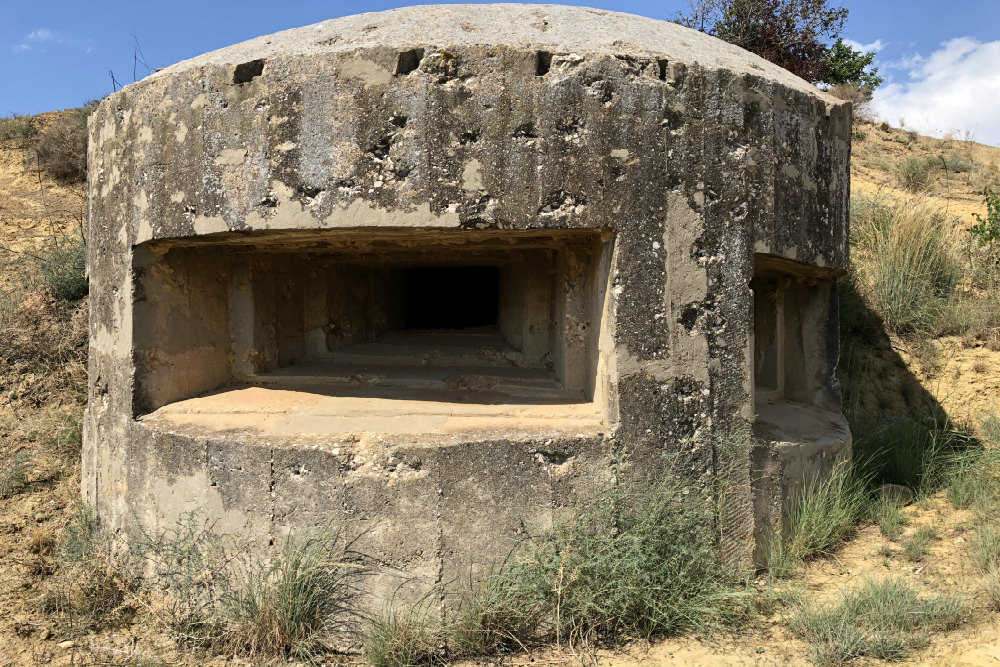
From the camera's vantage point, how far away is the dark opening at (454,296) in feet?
21.3

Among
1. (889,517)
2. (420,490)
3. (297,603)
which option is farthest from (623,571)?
(889,517)

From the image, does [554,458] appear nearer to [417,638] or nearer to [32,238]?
[417,638]

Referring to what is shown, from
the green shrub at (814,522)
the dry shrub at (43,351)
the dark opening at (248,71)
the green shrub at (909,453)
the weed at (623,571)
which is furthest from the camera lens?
the dry shrub at (43,351)

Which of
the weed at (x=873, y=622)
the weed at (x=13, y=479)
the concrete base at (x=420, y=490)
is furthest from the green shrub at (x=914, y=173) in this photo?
the weed at (x=13, y=479)

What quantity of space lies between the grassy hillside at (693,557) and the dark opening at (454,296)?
2846 millimetres

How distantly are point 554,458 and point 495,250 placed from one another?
1.62 meters

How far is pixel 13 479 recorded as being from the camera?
14.3 feet

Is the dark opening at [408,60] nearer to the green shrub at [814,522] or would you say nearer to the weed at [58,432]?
the green shrub at [814,522]

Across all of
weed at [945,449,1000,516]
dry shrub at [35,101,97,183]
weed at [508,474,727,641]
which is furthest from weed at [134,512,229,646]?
dry shrub at [35,101,97,183]

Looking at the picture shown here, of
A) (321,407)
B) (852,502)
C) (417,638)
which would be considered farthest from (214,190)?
(852,502)

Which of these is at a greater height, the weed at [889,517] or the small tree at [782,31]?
the small tree at [782,31]

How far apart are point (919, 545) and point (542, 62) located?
3096mm

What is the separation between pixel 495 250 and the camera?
Answer: 4.12 meters

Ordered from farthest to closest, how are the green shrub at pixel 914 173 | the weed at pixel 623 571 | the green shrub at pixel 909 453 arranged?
the green shrub at pixel 914 173
the green shrub at pixel 909 453
the weed at pixel 623 571
